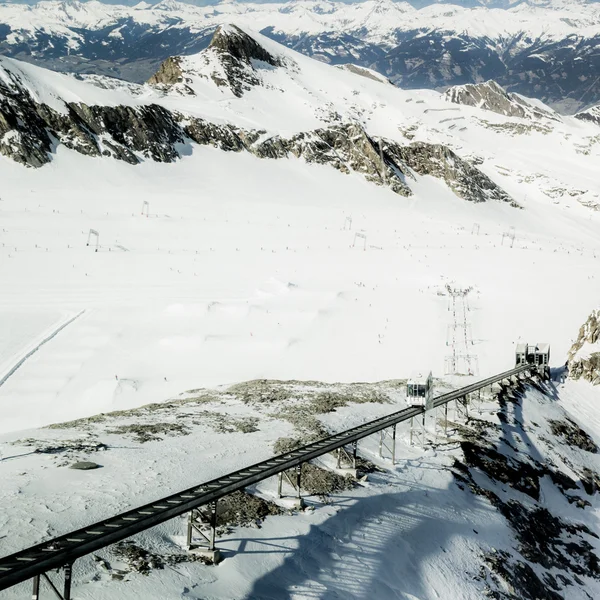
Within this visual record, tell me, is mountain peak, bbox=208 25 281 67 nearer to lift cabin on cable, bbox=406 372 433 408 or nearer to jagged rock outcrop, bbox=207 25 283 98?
jagged rock outcrop, bbox=207 25 283 98

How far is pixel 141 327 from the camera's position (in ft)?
128

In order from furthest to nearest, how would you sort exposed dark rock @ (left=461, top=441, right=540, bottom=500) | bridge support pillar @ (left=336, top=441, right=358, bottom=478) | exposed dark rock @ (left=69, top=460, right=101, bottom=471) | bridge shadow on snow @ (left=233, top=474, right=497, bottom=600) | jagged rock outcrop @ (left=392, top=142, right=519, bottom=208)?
jagged rock outcrop @ (left=392, top=142, right=519, bottom=208)
exposed dark rock @ (left=461, top=441, right=540, bottom=500)
bridge support pillar @ (left=336, top=441, right=358, bottom=478)
exposed dark rock @ (left=69, top=460, right=101, bottom=471)
bridge shadow on snow @ (left=233, top=474, right=497, bottom=600)

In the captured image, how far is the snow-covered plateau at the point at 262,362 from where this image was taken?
12047 millimetres

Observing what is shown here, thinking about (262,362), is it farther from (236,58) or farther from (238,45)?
(238,45)

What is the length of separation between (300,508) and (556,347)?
39.6 metres

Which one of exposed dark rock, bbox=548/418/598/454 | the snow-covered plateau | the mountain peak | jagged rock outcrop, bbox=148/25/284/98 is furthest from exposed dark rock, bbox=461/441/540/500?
A: the mountain peak

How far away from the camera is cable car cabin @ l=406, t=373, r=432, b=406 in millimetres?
21641

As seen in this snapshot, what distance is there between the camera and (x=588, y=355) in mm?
40000

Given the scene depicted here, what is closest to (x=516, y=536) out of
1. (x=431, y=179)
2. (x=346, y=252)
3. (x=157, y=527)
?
(x=157, y=527)

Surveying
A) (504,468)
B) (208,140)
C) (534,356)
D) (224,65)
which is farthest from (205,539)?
(224,65)

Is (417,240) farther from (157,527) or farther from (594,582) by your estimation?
(157,527)

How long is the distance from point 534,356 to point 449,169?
12052 centimetres

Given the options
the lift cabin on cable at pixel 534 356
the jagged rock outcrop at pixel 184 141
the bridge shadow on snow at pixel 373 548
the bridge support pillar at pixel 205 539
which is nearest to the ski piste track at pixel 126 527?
the bridge support pillar at pixel 205 539

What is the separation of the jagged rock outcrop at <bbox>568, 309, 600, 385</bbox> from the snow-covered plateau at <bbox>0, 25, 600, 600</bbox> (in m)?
0.29
